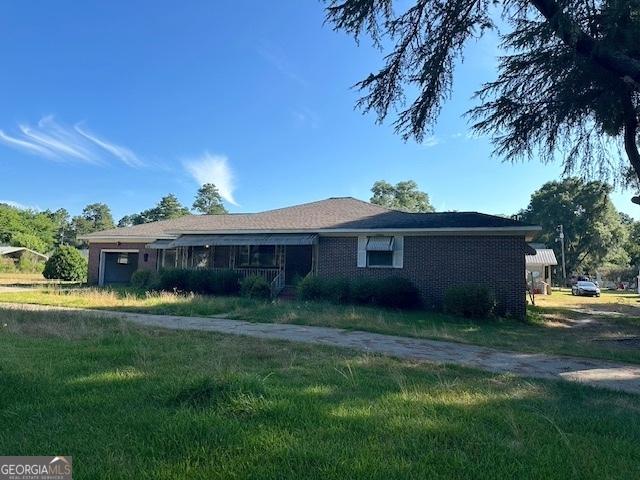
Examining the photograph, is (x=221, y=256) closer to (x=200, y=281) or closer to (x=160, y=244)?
(x=200, y=281)

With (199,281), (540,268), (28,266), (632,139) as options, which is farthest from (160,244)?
(28,266)

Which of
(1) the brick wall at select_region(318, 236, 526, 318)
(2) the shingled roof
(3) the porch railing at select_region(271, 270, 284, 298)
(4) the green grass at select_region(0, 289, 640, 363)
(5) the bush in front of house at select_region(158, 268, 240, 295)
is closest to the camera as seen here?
(4) the green grass at select_region(0, 289, 640, 363)

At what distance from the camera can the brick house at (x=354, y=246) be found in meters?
15.6

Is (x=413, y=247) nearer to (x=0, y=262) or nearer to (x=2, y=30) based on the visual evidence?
(x=2, y=30)

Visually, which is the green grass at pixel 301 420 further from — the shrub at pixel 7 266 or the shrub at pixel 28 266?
the shrub at pixel 28 266

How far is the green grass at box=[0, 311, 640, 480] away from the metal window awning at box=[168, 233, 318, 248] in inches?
483

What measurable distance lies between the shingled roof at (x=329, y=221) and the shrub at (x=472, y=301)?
7.86 feet

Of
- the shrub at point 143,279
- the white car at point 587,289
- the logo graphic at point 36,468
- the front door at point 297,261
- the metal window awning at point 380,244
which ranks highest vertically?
the metal window awning at point 380,244

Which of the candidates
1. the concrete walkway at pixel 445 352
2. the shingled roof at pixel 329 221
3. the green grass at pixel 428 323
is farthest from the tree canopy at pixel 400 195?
the concrete walkway at pixel 445 352

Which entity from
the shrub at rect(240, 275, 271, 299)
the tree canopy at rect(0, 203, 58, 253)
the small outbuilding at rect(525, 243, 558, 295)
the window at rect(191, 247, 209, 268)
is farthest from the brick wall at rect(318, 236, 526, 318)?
the tree canopy at rect(0, 203, 58, 253)

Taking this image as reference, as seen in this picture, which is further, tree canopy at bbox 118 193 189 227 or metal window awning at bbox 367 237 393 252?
tree canopy at bbox 118 193 189 227

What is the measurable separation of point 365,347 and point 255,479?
19.0 feet

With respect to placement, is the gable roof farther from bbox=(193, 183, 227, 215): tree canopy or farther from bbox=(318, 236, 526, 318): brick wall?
bbox=(193, 183, 227, 215): tree canopy

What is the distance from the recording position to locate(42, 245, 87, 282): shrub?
90.4ft
